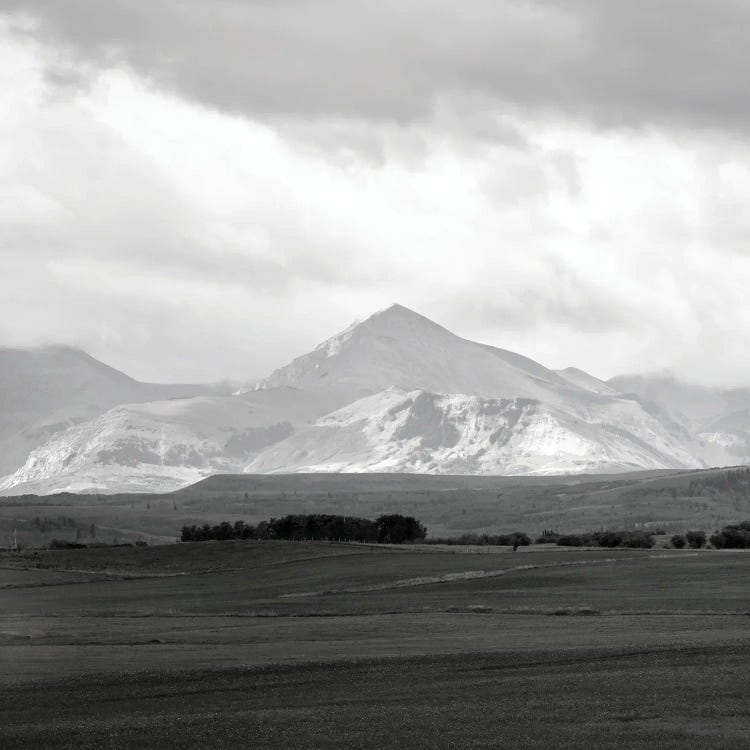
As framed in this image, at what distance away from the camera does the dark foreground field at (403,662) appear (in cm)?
3397

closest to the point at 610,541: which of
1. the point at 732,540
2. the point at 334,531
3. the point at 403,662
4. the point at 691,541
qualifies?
the point at 691,541

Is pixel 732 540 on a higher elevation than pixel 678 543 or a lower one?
higher

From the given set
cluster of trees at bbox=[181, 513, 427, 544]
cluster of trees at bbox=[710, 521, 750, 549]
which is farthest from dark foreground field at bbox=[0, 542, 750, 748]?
cluster of trees at bbox=[181, 513, 427, 544]

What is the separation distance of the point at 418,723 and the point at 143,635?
35671mm

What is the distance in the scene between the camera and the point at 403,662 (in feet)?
161

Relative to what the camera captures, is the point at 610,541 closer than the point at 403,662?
No

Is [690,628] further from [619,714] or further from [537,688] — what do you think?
[619,714]

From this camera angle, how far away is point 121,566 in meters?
158

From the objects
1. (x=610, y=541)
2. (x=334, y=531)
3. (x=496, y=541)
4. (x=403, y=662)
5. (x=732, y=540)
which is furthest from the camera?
(x=334, y=531)

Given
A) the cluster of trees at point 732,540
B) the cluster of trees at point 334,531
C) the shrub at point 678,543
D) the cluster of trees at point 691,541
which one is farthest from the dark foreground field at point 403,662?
the cluster of trees at point 334,531

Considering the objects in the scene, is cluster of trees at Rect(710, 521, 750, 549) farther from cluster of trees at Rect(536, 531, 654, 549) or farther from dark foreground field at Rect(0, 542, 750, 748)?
dark foreground field at Rect(0, 542, 750, 748)

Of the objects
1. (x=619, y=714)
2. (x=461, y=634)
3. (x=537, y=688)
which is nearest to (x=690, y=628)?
(x=461, y=634)

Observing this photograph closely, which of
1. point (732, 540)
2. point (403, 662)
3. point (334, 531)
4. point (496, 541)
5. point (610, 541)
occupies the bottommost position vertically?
point (403, 662)

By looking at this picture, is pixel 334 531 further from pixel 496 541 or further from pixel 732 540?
pixel 732 540
